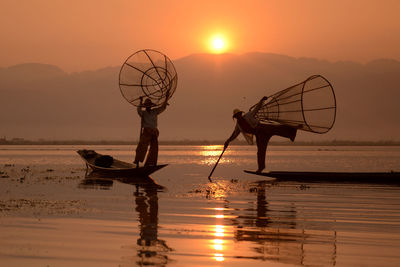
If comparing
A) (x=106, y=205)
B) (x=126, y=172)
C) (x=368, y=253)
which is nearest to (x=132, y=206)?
(x=106, y=205)

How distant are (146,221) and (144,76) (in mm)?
15054

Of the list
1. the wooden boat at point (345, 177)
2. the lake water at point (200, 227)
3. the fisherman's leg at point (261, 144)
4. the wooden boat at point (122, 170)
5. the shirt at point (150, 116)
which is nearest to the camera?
the lake water at point (200, 227)

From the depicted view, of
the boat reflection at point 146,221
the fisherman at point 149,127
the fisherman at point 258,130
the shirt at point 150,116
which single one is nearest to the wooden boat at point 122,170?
the boat reflection at point 146,221

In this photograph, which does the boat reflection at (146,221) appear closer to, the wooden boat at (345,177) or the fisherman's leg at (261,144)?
the fisherman's leg at (261,144)

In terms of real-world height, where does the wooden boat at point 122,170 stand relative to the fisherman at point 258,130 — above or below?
below

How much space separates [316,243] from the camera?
10984 millimetres

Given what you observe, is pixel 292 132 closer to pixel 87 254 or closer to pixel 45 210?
pixel 45 210

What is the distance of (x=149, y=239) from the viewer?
11.4 meters

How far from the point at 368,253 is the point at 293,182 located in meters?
16.2

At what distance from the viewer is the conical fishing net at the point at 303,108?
2714 centimetres

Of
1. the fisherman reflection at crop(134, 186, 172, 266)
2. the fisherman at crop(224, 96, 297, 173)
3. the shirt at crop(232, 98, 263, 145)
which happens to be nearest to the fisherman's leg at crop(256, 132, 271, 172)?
the fisherman at crop(224, 96, 297, 173)

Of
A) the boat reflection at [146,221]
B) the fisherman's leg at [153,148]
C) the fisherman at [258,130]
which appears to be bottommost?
the boat reflection at [146,221]

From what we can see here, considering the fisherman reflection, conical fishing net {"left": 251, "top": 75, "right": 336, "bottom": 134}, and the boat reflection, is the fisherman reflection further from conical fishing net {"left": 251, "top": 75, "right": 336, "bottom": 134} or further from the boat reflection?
conical fishing net {"left": 251, "top": 75, "right": 336, "bottom": 134}

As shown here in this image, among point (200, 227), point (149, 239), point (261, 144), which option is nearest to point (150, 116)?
point (261, 144)
